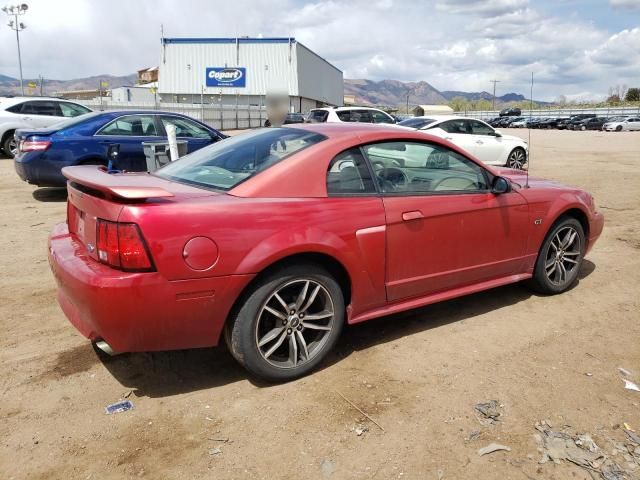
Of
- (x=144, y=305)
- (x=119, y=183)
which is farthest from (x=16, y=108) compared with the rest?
(x=144, y=305)

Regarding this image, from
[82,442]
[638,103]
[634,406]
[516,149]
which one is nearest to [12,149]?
[516,149]

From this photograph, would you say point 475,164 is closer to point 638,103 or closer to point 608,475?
point 608,475

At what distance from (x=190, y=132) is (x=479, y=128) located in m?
7.86

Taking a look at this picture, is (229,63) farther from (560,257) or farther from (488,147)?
(560,257)

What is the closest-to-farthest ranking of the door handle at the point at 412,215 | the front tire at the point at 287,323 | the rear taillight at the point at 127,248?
the rear taillight at the point at 127,248 < the front tire at the point at 287,323 < the door handle at the point at 412,215

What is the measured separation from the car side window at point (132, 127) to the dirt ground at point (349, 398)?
4.64 metres

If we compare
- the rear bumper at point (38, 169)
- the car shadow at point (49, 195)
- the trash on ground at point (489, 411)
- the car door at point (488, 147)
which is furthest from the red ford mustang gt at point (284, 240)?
the car door at point (488, 147)

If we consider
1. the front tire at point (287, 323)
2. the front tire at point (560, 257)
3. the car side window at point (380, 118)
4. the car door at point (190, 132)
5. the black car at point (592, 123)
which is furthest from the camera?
the black car at point (592, 123)

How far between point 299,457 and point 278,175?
61.0 inches

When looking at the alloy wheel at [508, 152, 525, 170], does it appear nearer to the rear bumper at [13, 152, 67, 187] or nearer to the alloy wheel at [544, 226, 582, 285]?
the alloy wheel at [544, 226, 582, 285]

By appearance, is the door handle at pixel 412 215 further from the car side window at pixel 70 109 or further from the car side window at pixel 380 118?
the car side window at pixel 380 118

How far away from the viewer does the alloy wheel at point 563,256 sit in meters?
4.63

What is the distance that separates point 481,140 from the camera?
13367 mm

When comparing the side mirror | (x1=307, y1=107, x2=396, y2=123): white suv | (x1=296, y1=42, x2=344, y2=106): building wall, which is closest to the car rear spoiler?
the side mirror
